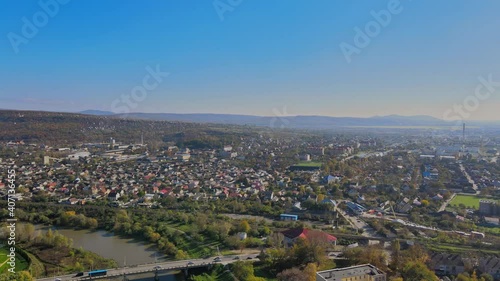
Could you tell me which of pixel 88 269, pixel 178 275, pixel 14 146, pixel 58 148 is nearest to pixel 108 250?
pixel 88 269

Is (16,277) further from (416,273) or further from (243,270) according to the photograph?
(416,273)

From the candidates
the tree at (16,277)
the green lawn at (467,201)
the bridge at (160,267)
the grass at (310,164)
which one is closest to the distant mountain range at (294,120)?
the grass at (310,164)

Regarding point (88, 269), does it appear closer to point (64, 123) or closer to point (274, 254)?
point (274, 254)

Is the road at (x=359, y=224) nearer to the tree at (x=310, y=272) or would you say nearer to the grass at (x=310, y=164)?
the tree at (x=310, y=272)

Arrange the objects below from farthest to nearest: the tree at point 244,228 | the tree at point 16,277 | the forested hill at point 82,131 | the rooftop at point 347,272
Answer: the forested hill at point 82,131 → the tree at point 244,228 → the rooftop at point 347,272 → the tree at point 16,277

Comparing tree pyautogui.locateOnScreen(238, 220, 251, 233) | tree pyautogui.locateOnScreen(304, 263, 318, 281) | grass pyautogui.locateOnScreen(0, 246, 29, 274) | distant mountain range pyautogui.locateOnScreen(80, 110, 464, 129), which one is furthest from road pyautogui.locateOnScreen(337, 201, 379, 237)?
distant mountain range pyautogui.locateOnScreen(80, 110, 464, 129)

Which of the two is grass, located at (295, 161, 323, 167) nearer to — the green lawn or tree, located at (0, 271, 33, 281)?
the green lawn
